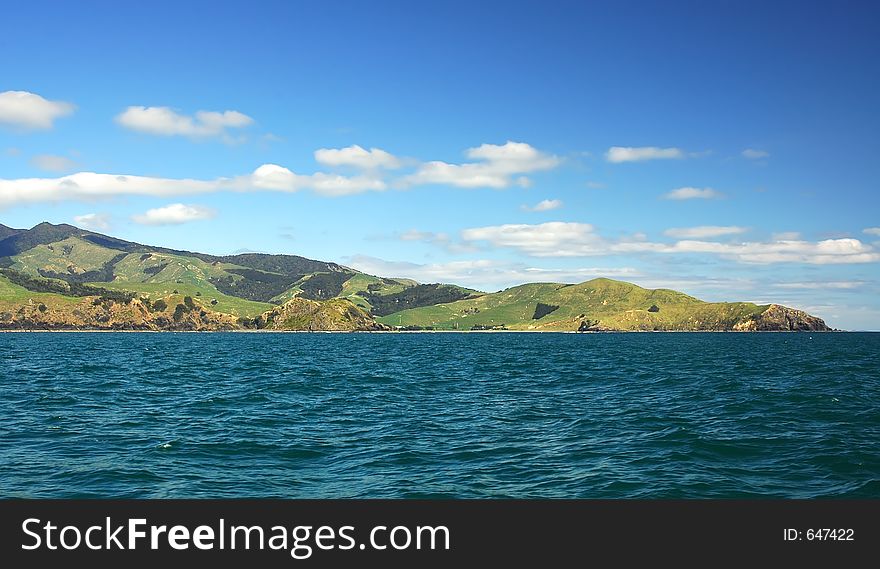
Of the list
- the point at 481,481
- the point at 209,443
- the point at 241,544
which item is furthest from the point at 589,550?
the point at 209,443

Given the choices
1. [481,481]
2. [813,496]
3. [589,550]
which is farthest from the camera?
[481,481]

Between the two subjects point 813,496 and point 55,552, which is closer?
point 55,552

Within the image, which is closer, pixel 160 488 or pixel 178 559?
pixel 178 559

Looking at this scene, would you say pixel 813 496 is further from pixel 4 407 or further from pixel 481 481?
pixel 4 407

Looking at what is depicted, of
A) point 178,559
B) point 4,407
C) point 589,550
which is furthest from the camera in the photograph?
point 4,407

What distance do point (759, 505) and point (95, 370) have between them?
306 feet

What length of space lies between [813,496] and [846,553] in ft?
40.2

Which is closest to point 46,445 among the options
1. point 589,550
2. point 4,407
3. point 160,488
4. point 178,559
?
point 160,488

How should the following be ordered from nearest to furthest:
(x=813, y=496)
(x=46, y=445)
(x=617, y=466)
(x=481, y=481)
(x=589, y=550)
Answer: (x=589, y=550) → (x=813, y=496) → (x=481, y=481) → (x=617, y=466) → (x=46, y=445)

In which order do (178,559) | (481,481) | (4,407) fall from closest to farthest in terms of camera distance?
(178,559) < (481,481) < (4,407)

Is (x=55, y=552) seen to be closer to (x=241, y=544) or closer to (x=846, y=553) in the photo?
(x=241, y=544)

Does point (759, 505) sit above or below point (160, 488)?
above

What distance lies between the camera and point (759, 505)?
18797mm

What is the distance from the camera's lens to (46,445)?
114 feet
